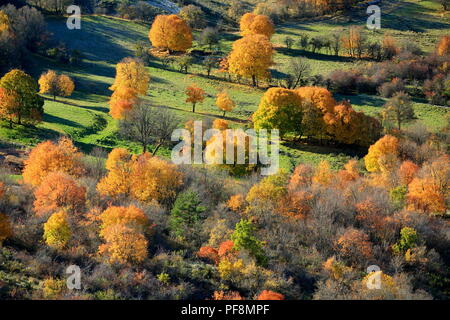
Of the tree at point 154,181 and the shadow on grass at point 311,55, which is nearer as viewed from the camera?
the tree at point 154,181

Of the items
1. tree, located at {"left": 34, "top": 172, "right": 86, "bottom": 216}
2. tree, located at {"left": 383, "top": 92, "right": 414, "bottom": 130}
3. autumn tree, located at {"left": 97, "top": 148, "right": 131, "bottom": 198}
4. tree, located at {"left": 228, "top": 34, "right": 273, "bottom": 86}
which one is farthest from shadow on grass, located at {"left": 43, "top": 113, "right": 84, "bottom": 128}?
tree, located at {"left": 383, "top": 92, "right": 414, "bottom": 130}

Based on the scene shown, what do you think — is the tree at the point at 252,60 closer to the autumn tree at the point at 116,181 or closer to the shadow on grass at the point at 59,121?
the shadow on grass at the point at 59,121

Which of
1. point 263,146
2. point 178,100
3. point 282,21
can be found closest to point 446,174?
point 263,146

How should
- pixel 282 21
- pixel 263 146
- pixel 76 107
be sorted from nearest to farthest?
1. pixel 263 146
2. pixel 76 107
3. pixel 282 21

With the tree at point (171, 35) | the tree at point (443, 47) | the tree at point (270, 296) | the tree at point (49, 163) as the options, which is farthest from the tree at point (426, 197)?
the tree at point (171, 35)

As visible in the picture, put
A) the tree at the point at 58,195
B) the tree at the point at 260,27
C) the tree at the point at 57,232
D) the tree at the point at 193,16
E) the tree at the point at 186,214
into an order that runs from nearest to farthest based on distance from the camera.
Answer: the tree at the point at 57,232 < the tree at the point at 58,195 < the tree at the point at 186,214 < the tree at the point at 260,27 < the tree at the point at 193,16

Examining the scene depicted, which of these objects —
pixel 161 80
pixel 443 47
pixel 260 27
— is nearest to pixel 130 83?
pixel 161 80
